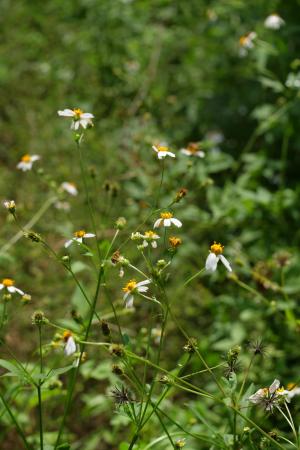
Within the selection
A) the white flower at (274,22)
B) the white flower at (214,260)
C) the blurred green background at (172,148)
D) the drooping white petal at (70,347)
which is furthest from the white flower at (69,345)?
the white flower at (274,22)

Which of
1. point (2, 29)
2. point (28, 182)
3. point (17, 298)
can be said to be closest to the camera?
point (17, 298)

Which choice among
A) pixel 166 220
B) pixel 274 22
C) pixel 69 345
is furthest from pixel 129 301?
pixel 274 22

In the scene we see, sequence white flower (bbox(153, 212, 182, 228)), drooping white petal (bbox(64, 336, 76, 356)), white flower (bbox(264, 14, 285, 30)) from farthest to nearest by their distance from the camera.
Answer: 1. white flower (bbox(264, 14, 285, 30))
2. white flower (bbox(153, 212, 182, 228))
3. drooping white petal (bbox(64, 336, 76, 356))

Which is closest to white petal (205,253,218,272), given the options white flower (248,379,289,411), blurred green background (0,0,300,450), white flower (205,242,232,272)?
white flower (205,242,232,272)

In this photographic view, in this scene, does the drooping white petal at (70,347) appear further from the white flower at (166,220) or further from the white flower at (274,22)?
the white flower at (274,22)

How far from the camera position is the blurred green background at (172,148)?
9.38 feet

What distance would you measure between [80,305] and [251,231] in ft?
4.26

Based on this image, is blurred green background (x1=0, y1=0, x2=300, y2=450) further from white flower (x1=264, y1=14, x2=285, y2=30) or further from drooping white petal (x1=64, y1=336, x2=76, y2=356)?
drooping white petal (x1=64, y1=336, x2=76, y2=356)

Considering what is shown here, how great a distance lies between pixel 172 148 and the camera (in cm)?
300

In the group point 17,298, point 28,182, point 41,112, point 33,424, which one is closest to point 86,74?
point 41,112

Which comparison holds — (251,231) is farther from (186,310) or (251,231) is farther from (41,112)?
(41,112)

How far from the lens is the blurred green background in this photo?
286 centimetres

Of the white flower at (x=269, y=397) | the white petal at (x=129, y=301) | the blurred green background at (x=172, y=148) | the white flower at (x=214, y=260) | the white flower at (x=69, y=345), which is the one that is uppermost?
the white flower at (x=214, y=260)

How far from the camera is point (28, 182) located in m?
4.20
